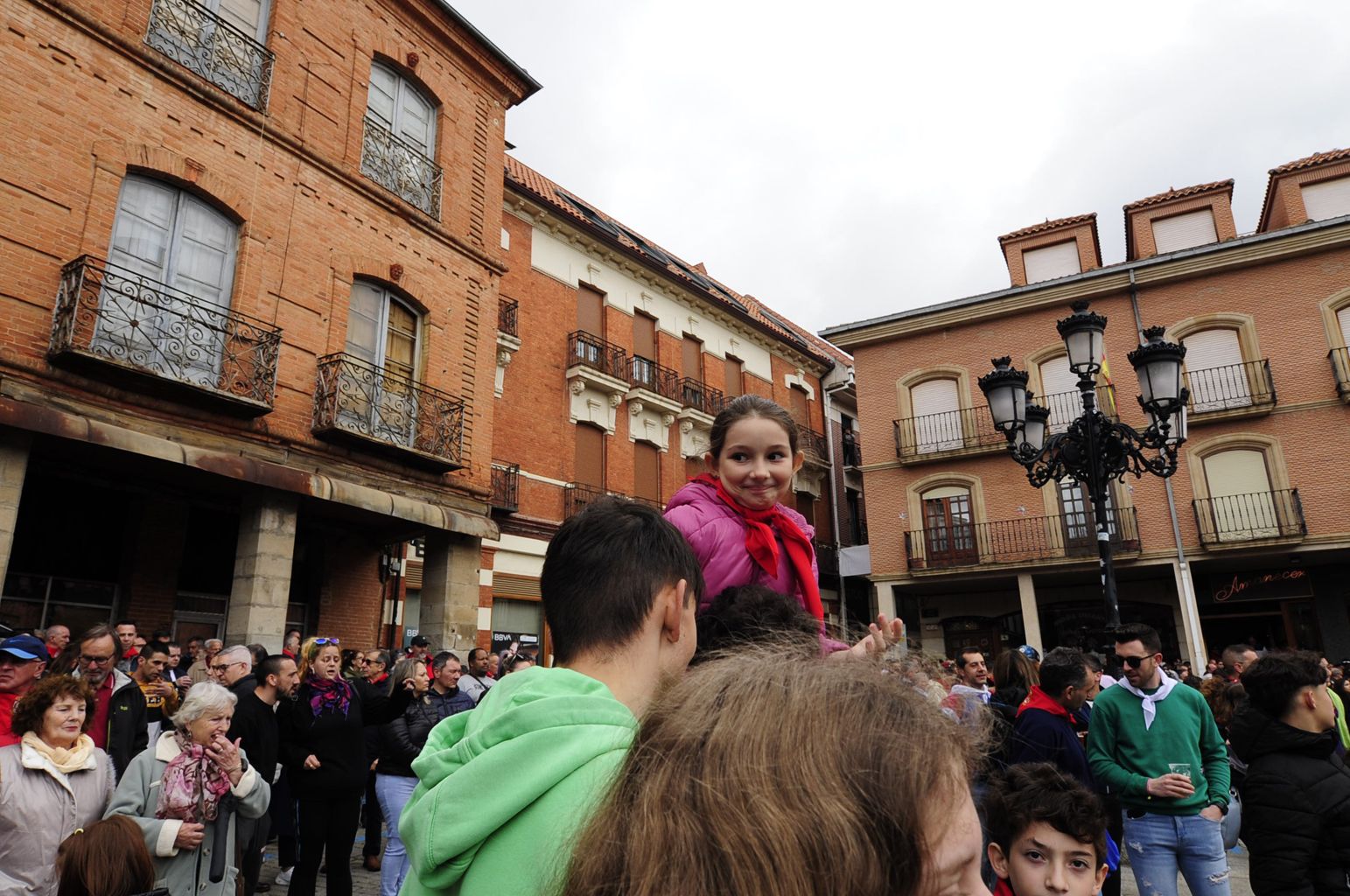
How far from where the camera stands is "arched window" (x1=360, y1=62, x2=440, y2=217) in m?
13.4

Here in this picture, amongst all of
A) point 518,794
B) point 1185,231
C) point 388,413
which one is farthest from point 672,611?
point 1185,231

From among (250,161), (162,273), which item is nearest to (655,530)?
(162,273)

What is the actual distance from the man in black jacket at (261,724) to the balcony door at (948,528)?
20.2 metres

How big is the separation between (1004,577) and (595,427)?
12.3 metres

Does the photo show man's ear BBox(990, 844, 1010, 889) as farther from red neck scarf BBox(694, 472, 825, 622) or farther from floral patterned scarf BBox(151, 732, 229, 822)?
floral patterned scarf BBox(151, 732, 229, 822)

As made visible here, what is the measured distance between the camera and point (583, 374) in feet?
67.1

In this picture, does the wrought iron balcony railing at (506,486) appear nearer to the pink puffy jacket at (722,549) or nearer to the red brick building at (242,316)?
the red brick building at (242,316)

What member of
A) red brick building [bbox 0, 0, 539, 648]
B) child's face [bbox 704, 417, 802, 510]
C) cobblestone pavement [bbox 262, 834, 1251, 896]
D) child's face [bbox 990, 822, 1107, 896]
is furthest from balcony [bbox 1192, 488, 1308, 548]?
child's face [bbox 704, 417, 802, 510]

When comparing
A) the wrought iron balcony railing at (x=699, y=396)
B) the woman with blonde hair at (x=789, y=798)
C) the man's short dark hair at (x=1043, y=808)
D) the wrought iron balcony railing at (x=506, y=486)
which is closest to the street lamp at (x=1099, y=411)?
the man's short dark hair at (x=1043, y=808)

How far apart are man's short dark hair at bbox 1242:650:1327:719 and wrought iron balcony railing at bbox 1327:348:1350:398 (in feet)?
67.7

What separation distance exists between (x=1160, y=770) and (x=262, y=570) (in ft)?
33.5

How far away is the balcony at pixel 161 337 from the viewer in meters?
9.14

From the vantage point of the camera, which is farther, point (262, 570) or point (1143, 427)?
point (1143, 427)

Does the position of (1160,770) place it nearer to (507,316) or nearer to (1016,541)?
(507,316)
